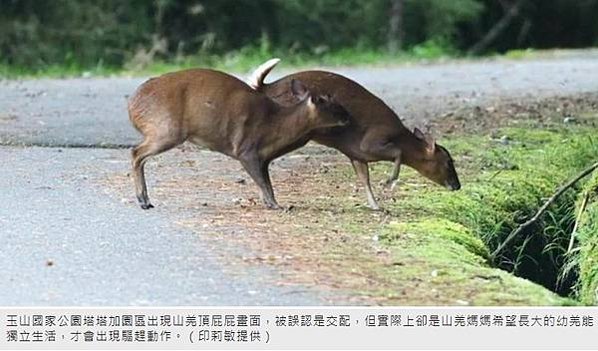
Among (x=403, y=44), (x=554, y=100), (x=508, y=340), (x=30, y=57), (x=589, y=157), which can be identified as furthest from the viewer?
(x=403, y=44)

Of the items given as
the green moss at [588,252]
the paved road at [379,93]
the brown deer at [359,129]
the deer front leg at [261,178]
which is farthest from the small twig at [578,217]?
the paved road at [379,93]

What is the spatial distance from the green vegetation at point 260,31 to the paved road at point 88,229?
19.6ft

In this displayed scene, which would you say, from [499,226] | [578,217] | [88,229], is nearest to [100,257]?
[88,229]

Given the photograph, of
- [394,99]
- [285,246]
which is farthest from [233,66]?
[285,246]

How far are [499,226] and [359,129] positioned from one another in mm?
856

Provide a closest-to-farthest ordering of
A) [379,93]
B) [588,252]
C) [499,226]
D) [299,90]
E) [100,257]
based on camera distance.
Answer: [100,257], [588,252], [299,90], [499,226], [379,93]

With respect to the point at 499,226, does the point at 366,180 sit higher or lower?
higher

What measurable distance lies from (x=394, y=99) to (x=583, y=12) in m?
13.6

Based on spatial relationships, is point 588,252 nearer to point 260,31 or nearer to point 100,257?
point 100,257

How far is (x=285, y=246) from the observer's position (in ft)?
A: 22.2

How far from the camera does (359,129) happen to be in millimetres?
7992

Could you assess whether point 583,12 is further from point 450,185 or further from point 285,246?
point 285,246

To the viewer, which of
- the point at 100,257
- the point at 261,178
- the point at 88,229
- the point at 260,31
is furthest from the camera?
the point at 260,31

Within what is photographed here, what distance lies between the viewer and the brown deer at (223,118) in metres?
7.65
